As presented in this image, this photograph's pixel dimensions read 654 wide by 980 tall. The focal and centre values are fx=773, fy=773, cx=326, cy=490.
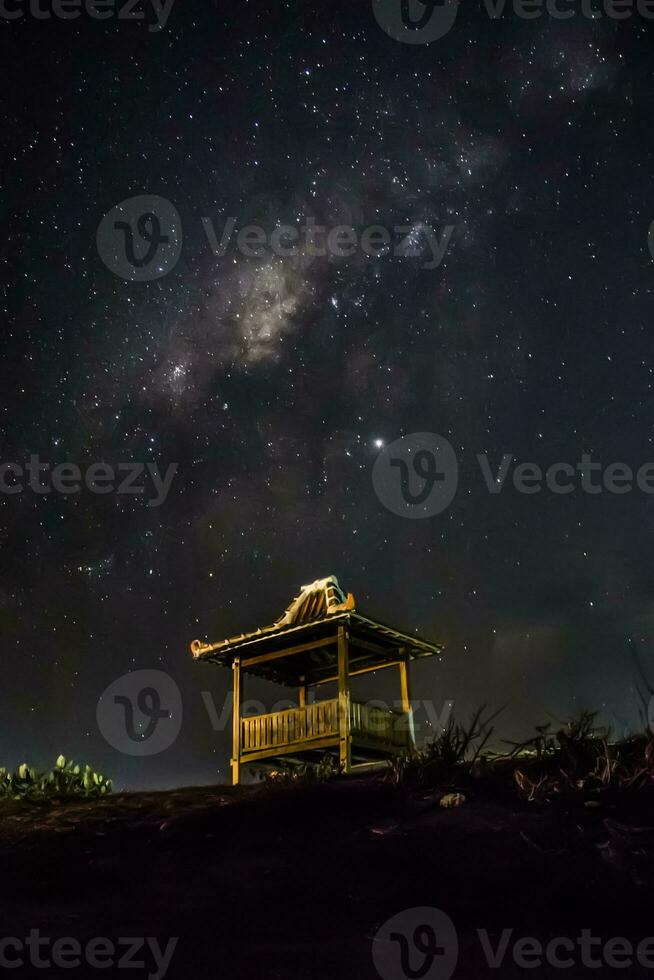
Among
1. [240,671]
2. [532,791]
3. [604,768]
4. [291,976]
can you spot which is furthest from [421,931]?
[240,671]

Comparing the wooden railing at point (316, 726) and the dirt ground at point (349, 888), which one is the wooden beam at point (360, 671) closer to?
the wooden railing at point (316, 726)

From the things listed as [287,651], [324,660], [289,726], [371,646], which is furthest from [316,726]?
[324,660]

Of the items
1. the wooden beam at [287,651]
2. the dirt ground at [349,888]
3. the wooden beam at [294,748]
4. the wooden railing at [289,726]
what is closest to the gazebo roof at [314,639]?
the wooden beam at [287,651]

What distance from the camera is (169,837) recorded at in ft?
38.1

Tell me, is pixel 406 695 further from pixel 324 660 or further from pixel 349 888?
pixel 349 888

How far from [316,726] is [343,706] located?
0.90 metres

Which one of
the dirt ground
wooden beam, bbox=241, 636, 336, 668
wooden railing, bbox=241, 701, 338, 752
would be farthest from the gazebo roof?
the dirt ground

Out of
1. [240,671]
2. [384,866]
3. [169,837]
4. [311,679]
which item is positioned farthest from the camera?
[311,679]

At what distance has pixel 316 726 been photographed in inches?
723

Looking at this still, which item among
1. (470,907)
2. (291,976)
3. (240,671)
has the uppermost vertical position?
(240,671)

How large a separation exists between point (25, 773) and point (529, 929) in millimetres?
15421

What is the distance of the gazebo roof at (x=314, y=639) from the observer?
18.5 meters

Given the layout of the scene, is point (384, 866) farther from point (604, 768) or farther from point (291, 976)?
point (604, 768)

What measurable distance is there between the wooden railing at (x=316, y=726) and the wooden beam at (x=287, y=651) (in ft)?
4.72
